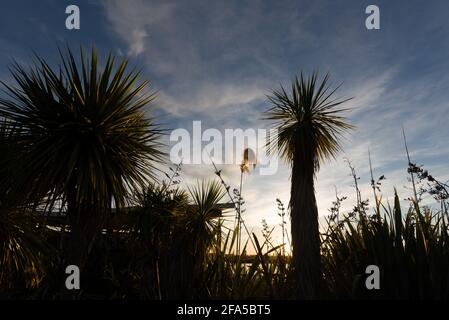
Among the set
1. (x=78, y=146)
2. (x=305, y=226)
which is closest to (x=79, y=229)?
(x=78, y=146)

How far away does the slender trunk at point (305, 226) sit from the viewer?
14.7 feet

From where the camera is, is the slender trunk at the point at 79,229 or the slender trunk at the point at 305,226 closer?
the slender trunk at the point at 79,229

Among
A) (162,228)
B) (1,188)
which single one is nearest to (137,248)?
(162,228)

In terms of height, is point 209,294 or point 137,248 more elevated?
Result: point 137,248

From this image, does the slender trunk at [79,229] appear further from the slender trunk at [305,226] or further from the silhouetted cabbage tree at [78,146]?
the slender trunk at [305,226]

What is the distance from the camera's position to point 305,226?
528cm

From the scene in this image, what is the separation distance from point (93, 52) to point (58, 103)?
3.39ft

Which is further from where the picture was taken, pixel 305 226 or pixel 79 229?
pixel 305 226

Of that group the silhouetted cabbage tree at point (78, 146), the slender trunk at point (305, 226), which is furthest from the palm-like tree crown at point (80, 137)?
the slender trunk at point (305, 226)

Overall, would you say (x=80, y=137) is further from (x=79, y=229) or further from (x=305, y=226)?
(x=305, y=226)

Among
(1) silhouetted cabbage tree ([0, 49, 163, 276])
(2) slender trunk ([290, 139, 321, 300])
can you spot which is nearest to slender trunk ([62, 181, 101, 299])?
(1) silhouetted cabbage tree ([0, 49, 163, 276])

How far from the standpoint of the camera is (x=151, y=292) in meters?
5.31

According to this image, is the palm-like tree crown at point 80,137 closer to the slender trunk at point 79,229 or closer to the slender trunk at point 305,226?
the slender trunk at point 79,229
